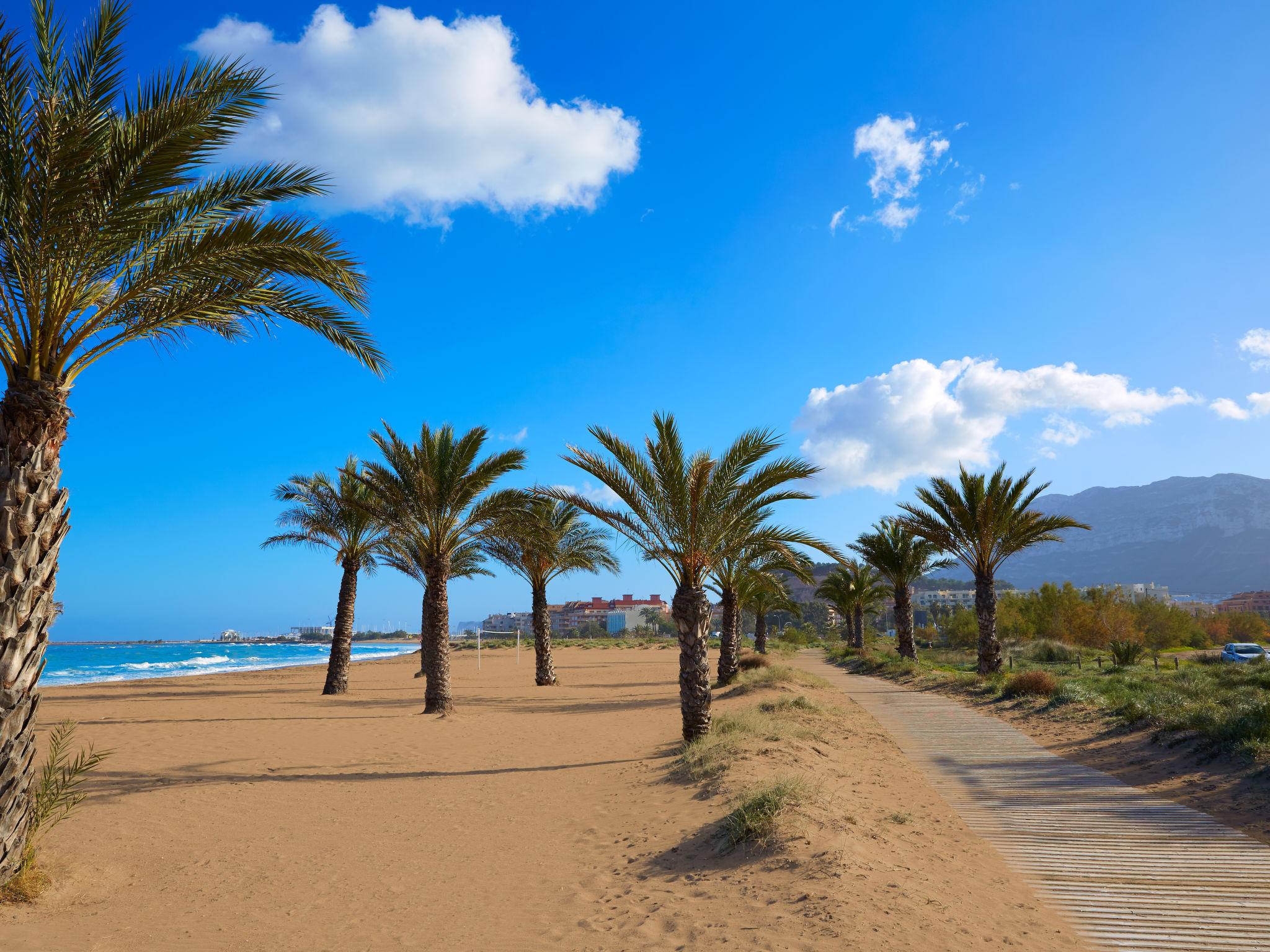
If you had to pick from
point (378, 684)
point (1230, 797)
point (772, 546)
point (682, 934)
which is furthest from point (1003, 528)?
point (378, 684)

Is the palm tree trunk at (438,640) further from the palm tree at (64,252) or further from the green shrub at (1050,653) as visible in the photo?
the green shrub at (1050,653)

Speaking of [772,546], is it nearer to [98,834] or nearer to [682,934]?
[682,934]

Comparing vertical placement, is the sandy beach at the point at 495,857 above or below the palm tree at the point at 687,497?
below

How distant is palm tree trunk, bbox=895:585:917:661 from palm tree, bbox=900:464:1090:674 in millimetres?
8604

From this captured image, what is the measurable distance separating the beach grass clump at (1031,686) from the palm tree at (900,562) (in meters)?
13.1

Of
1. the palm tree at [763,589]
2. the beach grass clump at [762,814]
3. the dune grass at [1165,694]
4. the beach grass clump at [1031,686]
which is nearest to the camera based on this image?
the beach grass clump at [762,814]

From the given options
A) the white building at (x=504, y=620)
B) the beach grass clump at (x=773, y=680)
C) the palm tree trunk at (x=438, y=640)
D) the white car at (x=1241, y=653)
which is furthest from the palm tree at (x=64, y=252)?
the white building at (x=504, y=620)

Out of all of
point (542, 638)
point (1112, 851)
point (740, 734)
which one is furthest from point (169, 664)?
point (1112, 851)

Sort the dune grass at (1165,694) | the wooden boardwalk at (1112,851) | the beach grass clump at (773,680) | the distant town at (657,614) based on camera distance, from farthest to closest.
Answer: the distant town at (657,614), the beach grass clump at (773,680), the dune grass at (1165,694), the wooden boardwalk at (1112,851)

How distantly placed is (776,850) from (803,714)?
840cm

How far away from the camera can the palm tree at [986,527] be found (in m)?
20.8

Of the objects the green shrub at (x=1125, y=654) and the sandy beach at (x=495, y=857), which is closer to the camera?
the sandy beach at (x=495, y=857)

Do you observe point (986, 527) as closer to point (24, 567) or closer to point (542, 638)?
point (542, 638)

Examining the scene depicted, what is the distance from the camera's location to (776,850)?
5.96 meters
